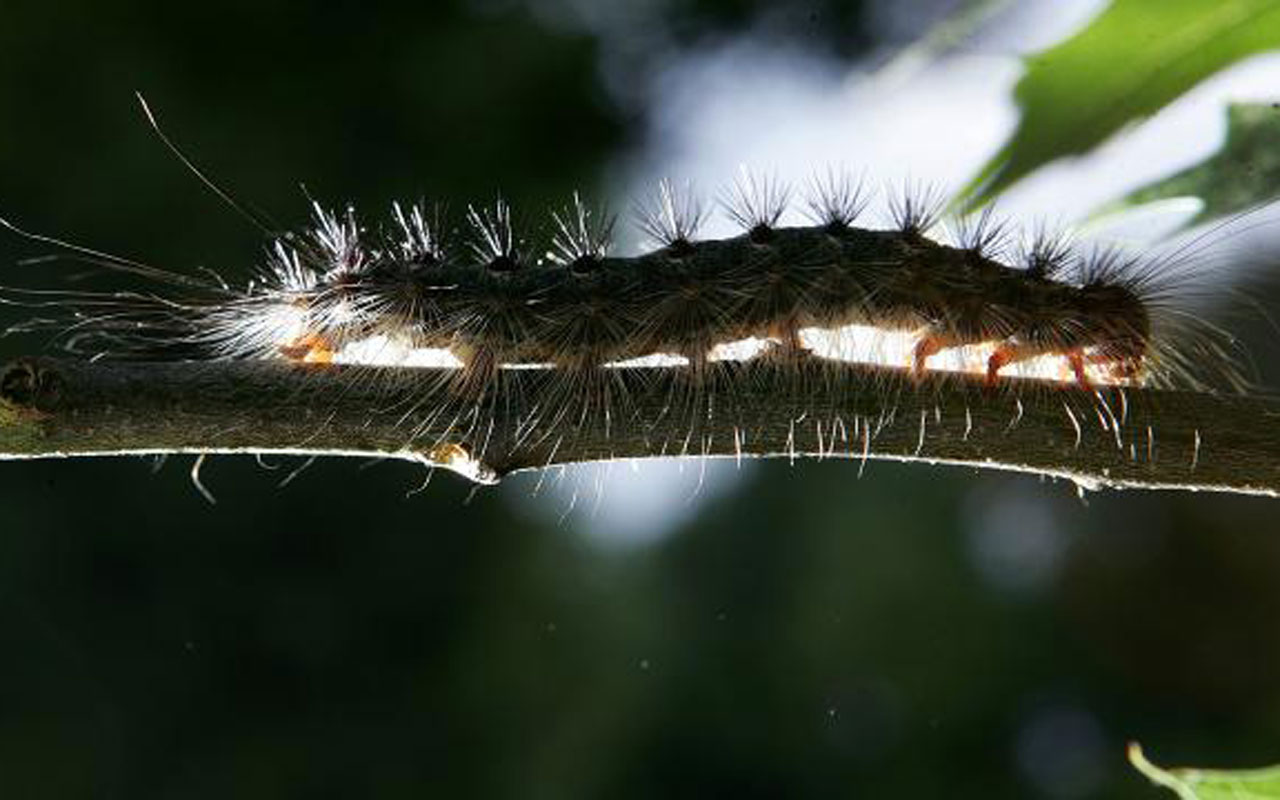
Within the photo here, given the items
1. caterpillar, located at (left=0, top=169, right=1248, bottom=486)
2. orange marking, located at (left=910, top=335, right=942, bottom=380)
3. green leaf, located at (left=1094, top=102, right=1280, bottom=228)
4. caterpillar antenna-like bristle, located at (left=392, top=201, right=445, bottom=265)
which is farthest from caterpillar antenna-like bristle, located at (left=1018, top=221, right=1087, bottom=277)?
caterpillar antenna-like bristle, located at (left=392, top=201, right=445, bottom=265)

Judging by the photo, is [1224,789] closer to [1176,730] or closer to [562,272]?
[562,272]

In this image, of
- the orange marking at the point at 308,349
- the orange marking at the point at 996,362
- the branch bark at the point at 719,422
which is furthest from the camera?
the orange marking at the point at 308,349

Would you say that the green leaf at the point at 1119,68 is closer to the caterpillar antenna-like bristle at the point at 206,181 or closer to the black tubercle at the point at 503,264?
the black tubercle at the point at 503,264

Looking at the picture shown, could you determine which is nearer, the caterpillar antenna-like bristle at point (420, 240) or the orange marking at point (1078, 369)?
the orange marking at point (1078, 369)

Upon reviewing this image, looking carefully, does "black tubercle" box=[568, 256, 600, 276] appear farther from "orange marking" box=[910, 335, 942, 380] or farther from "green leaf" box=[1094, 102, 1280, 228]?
"green leaf" box=[1094, 102, 1280, 228]

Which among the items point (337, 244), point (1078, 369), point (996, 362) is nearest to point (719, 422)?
point (996, 362)

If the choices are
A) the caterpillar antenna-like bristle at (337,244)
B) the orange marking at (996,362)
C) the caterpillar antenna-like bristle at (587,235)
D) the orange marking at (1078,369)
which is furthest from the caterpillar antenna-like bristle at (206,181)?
the orange marking at (1078,369)

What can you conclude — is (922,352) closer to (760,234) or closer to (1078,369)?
(1078,369)
